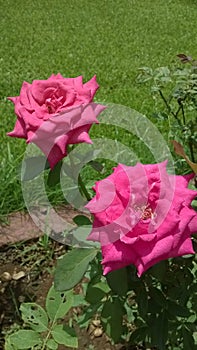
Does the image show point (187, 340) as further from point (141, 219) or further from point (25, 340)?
point (141, 219)

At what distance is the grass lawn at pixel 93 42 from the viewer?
425 centimetres

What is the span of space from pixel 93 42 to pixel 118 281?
4.43 meters

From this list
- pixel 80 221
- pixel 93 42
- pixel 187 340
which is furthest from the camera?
pixel 93 42

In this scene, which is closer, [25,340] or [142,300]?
[142,300]

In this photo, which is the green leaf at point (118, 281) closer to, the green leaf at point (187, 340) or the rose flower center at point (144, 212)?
the rose flower center at point (144, 212)

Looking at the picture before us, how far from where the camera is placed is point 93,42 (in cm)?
543

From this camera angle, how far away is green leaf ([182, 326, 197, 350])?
1.57m

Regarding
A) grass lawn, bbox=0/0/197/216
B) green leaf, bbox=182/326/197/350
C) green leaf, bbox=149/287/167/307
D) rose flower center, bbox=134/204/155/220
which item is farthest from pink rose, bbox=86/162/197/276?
grass lawn, bbox=0/0/197/216

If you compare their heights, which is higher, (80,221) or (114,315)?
(80,221)

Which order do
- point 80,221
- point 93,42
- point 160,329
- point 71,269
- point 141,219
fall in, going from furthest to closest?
point 93,42 → point 160,329 → point 80,221 → point 71,269 → point 141,219

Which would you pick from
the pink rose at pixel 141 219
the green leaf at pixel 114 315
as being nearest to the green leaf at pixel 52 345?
the green leaf at pixel 114 315

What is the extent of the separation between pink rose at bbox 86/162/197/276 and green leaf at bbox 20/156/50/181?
14 cm

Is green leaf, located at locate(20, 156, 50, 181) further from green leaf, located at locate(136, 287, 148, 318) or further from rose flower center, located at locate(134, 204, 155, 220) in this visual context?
green leaf, located at locate(136, 287, 148, 318)

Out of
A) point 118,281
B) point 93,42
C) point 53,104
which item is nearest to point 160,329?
point 118,281
